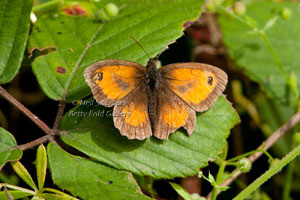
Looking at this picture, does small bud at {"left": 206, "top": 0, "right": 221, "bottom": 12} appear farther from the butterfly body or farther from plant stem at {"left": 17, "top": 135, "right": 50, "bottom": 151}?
plant stem at {"left": 17, "top": 135, "right": 50, "bottom": 151}

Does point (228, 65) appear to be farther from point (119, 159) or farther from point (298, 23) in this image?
point (119, 159)

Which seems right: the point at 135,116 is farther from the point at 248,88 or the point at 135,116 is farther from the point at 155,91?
the point at 248,88

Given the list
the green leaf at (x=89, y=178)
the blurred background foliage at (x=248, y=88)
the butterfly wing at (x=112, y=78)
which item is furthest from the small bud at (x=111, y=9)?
the green leaf at (x=89, y=178)

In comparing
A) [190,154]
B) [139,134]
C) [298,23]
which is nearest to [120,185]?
[139,134]

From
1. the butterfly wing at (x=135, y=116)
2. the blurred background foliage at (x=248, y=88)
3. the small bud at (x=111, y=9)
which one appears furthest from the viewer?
the blurred background foliage at (x=248, y=88)

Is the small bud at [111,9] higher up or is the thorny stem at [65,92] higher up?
the small bud at [111,9]

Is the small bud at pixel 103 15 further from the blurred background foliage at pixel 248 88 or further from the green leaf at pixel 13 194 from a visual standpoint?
the green leaf at pixel 13 194

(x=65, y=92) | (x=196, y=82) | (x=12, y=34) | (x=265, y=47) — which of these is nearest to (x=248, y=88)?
(x=265, y=47)
